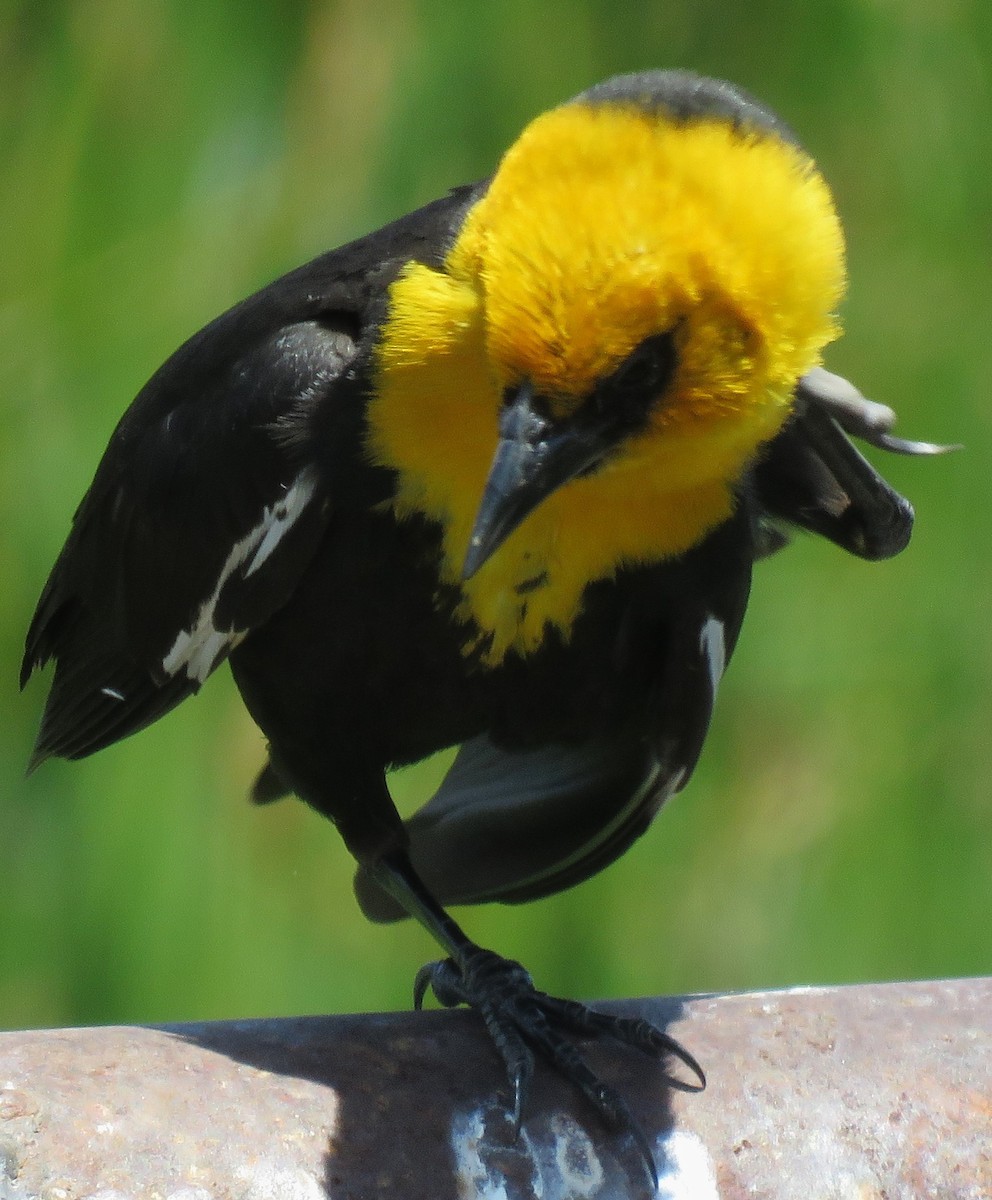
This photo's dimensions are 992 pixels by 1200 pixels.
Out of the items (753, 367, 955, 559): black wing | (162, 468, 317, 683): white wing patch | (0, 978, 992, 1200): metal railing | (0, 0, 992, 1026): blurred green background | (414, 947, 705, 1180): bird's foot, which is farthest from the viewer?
(0, 0, 992, 1026): blurred green background

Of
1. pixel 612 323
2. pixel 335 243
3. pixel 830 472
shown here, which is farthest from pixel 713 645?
pixel 335 243

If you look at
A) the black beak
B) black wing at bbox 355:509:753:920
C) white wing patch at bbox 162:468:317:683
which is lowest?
black wing at bbox 355:509:753:920

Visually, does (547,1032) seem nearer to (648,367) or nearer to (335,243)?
(648,367)

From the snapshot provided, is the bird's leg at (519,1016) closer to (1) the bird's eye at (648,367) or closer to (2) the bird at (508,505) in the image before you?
(2) the bird at (508,505)

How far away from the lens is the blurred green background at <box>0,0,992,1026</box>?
8.94 feet

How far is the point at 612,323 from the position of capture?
1350mm

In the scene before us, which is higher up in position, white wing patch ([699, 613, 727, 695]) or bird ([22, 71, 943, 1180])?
bird ([22, 71, 943, 1180])

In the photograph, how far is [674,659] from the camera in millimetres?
1816

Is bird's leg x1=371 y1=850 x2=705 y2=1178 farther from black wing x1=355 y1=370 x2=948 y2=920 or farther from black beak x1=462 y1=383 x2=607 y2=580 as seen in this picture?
black beak x1=462 y1=383 x2=607 y2=580

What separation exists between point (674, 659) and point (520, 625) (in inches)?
6.6

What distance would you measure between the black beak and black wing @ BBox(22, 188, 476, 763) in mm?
319

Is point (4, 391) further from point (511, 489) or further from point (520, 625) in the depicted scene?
point (511, 489)

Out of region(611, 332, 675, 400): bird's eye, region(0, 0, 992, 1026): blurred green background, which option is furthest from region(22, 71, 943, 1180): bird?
region(0, 0, 992, 1026): blurred green background

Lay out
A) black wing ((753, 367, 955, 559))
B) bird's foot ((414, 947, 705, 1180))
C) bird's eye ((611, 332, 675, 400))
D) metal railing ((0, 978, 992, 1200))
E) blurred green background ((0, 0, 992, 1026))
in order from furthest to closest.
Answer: blurred green background ((0, 0, 992, 1026)) < black wing ((753, 367, 955, 559)) < bird's foot ((414, 947, 705, 1180)) < bird's eye ((611, 332, 675, 400)) < metal railing ((0, 978, 992, 1200))
